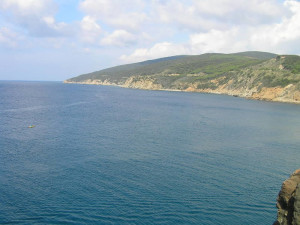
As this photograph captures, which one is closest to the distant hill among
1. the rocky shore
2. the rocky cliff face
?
the rocky shore

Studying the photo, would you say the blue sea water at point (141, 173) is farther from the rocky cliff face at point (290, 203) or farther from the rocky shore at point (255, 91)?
the rocky shore at point (255, 91)

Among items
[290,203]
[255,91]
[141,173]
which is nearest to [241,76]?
[255,91]

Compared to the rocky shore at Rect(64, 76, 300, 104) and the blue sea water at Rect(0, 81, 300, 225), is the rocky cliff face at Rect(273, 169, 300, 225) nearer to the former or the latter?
the blue sea water at Rect(0, 81, 300, 225)

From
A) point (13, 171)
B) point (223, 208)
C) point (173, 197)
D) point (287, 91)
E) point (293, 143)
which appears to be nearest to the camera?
point (223, 208)

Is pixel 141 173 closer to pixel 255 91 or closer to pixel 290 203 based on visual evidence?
pixel 290 203

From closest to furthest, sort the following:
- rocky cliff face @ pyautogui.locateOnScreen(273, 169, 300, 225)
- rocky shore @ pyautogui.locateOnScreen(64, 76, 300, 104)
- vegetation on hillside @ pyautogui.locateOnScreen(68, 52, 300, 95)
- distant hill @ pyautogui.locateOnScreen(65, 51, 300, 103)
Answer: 1. rocky cliff face @ pyautogui.locateOnScreen(273, 169, 300, 225)
2. rocky shore @ pyautogui.locateOnScreen(64, 76, 300, 104)
3. distant hill @ pyautogui.locateOnScreen(65, 51, 300, 103)
4. vegetation on hillside @ pyautogui.locateOnScreen(68, 52, 300, 95)

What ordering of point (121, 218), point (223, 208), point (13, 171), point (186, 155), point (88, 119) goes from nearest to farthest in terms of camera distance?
1. point (121, 218)
2. point (223, 208)
3. point (13, 171)
4. point (186, 155)
5. point (88, 119)

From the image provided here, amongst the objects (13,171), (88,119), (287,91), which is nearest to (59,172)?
(13,171)

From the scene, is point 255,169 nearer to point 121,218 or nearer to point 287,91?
point 121,218
